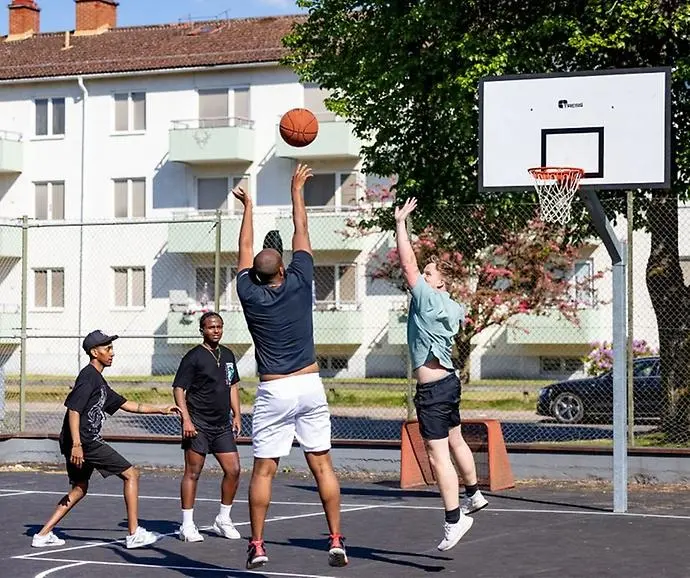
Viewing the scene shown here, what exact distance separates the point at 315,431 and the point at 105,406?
8.89 ft

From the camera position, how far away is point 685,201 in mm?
18734

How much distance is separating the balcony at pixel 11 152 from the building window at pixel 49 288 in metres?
8.10

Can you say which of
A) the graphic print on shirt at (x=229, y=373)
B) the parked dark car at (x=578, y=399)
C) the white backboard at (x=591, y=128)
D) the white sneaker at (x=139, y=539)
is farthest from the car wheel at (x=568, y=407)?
the white sneaker at (x=139, y=539)

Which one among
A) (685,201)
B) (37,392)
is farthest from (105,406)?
(37,392)

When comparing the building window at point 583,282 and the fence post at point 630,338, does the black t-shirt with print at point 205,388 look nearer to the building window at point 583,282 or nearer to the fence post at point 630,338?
the fence post at point 630,338

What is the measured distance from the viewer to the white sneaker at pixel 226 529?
12.1 metres

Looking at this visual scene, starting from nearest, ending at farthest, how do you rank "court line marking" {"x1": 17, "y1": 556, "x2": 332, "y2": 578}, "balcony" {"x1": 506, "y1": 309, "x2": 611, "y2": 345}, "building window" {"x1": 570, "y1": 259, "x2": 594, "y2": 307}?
"court line marking" {"x1": 17, "y1": 556, "x2": 332, "y2": 578}
"balcony" {"x1": 506, "y1": 309, "x2": 611, "y2": 345}
"building window" {"x1": 570, "y1": 259, "x2": 594, "y2": 307}

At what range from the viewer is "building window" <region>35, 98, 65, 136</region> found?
48062 millimetres

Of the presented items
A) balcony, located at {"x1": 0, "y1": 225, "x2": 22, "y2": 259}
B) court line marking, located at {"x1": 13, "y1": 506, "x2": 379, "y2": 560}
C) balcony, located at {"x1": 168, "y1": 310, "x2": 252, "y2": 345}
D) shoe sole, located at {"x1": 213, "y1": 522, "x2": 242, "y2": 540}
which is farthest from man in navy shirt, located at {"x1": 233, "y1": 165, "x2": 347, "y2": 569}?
balcony, located at {"x1": 0, "y1": 225, "x2": 22, "y2": 259}

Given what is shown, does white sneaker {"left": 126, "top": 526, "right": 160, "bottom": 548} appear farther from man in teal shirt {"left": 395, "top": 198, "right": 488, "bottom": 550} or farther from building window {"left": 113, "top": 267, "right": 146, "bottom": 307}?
building window {"left": 113, "top": 267, "right": 146, "bottom": 307}

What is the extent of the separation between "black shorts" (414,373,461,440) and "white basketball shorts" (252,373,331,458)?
1263 mm

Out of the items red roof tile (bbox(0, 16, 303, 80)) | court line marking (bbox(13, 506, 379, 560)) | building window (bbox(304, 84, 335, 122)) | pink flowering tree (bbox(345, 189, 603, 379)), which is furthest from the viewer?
red roof tile (bbox(0, 16, 303, 80))

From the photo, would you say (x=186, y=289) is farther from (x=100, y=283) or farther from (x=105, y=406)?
(x=105, y=406)

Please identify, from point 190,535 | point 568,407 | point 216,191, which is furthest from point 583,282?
point 190,535
